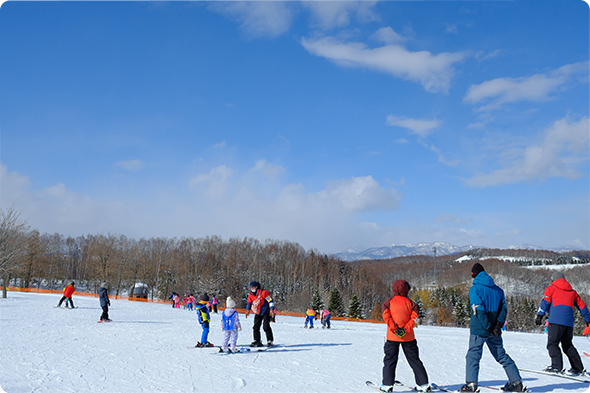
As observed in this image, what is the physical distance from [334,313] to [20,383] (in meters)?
60.7

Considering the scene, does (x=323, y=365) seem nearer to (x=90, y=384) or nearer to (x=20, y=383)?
(x=90, y=384)

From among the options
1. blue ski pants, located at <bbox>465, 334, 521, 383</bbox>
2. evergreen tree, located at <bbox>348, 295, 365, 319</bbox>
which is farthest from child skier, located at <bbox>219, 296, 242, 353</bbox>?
evergreen tree, located at <bbox>348, 295, 365, 319</bbox>

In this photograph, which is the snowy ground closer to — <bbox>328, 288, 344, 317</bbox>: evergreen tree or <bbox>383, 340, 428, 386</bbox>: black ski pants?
<bbox>383, 340, 428, 386</bbox>: black ski pants

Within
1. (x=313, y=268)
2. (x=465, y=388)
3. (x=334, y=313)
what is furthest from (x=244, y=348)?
(x=313, y=268)

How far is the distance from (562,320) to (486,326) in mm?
2534

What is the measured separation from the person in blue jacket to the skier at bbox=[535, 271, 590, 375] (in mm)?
1841

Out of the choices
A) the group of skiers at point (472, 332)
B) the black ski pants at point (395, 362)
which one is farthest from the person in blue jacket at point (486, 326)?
the black ski pants at point (395, 362)

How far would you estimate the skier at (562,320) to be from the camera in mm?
7500

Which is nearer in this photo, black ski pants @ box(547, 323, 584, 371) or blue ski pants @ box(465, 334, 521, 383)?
blue ski pants @ box(465, 334, 521, 383)

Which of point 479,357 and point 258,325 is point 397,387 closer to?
point 479,357

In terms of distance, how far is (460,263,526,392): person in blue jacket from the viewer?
6.05m

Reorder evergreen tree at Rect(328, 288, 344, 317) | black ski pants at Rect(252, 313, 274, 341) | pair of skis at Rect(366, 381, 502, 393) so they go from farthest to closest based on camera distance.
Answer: evergreen tree at Rect(328, 288, 344, 317), black ski pants at Rect(252, 313, 274, 341), pair of skis at Rect(366, 381, 502, 393)

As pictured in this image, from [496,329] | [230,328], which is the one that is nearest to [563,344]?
[496,329]

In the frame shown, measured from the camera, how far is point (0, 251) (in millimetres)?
35188
